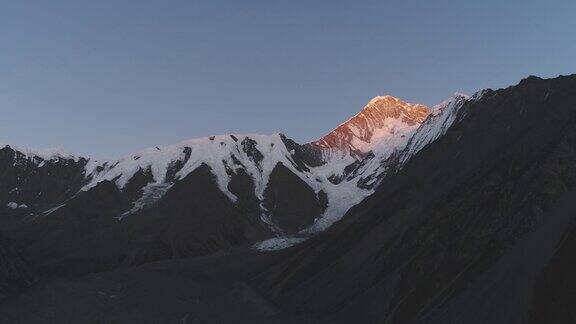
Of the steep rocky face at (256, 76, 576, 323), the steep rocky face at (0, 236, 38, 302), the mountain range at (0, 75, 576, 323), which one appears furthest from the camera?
the steep rocky face at (0, 236, 38, 302)

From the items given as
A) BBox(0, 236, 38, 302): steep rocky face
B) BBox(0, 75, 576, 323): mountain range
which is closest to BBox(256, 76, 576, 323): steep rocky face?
BBox(0, 75, 576, 323): mountain range

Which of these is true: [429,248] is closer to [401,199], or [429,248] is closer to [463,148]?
[401,199]

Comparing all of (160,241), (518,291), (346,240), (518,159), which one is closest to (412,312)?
(518,291)

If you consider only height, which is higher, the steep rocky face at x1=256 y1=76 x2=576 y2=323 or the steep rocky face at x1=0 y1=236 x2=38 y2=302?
the steep rocky face at x1=0 y1=236 x2=38 y2=302

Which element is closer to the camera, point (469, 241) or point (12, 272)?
point (469, 241)

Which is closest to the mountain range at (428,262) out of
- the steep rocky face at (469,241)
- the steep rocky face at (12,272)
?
the steep rocky face at (469,241)

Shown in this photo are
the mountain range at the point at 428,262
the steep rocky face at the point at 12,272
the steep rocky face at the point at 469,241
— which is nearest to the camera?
the steep rocky face at the point at 469,241

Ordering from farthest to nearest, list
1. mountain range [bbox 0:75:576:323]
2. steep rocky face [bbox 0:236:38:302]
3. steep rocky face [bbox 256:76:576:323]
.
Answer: steep rocky face [bbox 0:236:38:302] → mountain range [bbox 0:75:576:323] → steep rocky face [bbox 256:76:576:323]

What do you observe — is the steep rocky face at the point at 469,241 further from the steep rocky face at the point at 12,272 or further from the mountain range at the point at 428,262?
the steep rocky face at the point at 12,272

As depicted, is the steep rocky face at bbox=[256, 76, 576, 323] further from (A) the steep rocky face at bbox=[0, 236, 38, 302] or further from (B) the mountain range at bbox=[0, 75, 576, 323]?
(A) the steep rocky face at bbox=[0, 236, 38, 302]

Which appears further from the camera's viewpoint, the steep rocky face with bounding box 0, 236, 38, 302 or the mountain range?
the steep rocky face with bounding box 0, 236, 38, 302

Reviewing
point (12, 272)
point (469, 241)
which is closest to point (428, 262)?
point (469, 241)

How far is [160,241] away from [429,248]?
11527cm

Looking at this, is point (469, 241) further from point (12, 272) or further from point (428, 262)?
point (12, 272)
